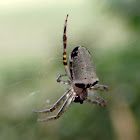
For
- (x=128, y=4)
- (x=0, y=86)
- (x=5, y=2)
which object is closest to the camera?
(x=128, y=4)

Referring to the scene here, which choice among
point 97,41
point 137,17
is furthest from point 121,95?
point 137,17

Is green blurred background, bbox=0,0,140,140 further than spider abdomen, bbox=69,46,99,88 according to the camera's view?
Yes

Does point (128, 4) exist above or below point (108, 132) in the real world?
above

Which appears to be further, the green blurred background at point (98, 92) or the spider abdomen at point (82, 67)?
the green blurred background at point (98, 92)

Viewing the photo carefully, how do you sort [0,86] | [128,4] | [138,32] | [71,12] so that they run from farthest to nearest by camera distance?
[71,12]
[0,86]
[138,32]
[128,4]

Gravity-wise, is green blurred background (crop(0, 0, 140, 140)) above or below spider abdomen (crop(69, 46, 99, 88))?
below

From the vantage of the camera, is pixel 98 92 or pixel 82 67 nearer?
pixel 82 67

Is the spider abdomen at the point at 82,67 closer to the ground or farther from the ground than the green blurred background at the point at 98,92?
farther from the ground

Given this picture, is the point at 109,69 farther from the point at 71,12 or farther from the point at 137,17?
the point at 71,12
